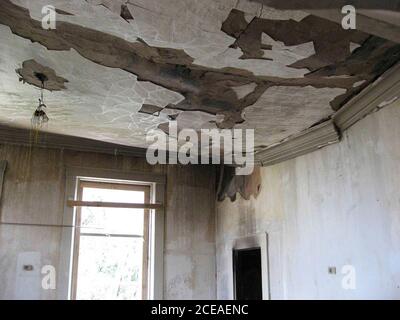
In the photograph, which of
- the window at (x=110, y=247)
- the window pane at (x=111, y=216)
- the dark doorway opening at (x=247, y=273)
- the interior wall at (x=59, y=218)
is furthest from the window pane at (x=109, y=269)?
the dark doorway opening at (x=247, y=273)

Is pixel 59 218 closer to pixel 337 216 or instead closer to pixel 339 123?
pixel 337 216

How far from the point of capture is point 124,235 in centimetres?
448

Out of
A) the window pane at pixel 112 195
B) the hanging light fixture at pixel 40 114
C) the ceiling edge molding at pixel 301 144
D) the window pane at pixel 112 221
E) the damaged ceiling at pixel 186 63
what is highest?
the hanging light fixture at pixel 40 114

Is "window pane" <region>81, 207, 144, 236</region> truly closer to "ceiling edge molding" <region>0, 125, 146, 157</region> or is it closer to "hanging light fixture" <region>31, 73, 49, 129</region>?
"ceiling edge molding" <region>0, 125, 146, 157</region>

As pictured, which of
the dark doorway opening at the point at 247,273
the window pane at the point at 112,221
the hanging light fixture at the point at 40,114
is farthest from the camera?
the window pane at the point at 112,221

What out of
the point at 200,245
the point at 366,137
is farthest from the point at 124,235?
the point at 366,137

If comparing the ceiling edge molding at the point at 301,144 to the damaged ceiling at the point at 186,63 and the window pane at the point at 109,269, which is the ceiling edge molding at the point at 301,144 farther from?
the window pane at the point at 109,269

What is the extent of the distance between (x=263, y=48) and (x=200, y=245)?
3.13 m

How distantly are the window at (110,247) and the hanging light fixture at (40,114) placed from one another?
0.96m

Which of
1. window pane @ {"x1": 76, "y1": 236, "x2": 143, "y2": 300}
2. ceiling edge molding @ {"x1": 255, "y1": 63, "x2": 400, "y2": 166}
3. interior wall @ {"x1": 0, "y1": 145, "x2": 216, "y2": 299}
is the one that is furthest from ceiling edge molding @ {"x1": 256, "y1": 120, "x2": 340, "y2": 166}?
window pane @ {"x1": 76, "y1": 236, "x2": 143, "y2": 300}

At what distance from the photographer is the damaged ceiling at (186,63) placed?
1.92 m

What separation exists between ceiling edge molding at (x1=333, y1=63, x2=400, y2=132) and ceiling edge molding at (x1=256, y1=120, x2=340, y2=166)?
0.28 feet

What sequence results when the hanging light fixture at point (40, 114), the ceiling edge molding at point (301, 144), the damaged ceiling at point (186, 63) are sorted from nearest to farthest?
the damaged ceiling at point (186, 63) < the hanging light fixture at point (40, 114) < the ceiling edge molding at point (301, 144)

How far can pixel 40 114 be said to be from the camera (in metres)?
3.32
